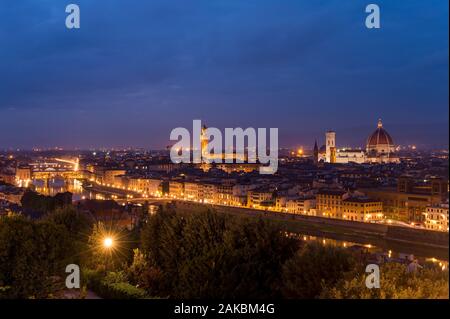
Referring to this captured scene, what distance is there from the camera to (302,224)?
927 inches

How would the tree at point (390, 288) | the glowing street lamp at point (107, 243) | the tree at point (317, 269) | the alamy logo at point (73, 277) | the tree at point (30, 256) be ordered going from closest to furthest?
the tree at point (390, 288) < the tree at point (317, 269) < the tree at point (30, 256) < the alamy logo at point (73, 277) < the glowing street lamp at point (107, 243)

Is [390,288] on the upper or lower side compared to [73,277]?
upper

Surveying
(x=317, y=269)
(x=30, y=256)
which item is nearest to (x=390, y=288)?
(x=317, y=269)

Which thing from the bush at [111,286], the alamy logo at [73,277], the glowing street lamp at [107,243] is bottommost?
the bush at [111,286]

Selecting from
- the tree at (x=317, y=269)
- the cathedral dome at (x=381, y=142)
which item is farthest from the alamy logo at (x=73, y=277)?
the cathedral dome at (x=381, y=142)

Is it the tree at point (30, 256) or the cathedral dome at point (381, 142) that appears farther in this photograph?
the cathedral dome at point (381, 142)

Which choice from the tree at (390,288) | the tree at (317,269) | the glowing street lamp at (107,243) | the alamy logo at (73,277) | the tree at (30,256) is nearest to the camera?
the tree at (390,288)

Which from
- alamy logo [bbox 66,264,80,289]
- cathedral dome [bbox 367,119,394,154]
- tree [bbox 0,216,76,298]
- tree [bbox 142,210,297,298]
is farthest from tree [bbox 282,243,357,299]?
cathedral dome [bbox 367,119,394,154]

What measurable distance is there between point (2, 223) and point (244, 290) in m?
3.13

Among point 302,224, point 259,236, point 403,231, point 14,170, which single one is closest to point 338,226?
point 302,224

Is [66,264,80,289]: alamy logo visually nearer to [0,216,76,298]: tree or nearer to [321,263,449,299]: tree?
[0,216,76,298]: tree

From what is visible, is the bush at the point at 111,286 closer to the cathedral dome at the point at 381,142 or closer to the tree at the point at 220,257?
the tree at the point at 220,257

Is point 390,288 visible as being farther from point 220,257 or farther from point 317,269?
point 220,257
